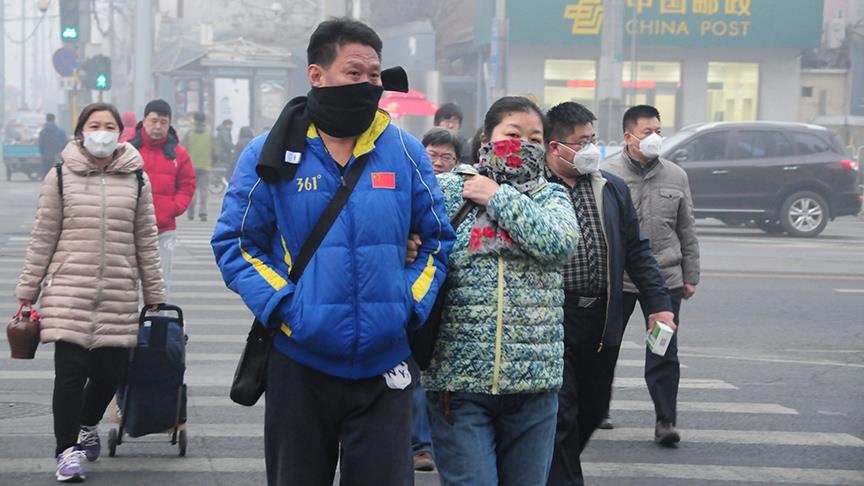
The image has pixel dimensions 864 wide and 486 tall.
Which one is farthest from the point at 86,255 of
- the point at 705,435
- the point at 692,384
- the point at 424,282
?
the point at 692,384

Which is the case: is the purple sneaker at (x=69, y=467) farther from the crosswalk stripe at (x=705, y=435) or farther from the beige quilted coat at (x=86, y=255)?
the crosswalk stripe at (x=705, y=435)

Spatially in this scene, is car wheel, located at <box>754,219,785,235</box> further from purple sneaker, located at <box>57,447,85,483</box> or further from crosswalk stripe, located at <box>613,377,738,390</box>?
purple sneaker, located at <box>57,447,85,483</box>

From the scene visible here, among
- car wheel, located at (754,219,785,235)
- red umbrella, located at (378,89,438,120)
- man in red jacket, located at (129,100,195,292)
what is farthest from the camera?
red umbrella, located at (378,89,438,120)

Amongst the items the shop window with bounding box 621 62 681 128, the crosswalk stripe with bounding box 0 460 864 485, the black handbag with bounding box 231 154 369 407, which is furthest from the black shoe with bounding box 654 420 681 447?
the shop window with bounding box 621 62 681 128

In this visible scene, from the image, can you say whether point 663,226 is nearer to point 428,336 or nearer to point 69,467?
point 69,467

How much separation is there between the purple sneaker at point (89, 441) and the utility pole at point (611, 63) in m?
23.4

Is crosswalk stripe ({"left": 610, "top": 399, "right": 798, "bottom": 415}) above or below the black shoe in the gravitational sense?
below

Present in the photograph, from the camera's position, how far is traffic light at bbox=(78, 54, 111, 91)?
27.0m

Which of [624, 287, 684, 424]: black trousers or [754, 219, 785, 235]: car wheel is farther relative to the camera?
[754, 219, 785, 235]: car wheel

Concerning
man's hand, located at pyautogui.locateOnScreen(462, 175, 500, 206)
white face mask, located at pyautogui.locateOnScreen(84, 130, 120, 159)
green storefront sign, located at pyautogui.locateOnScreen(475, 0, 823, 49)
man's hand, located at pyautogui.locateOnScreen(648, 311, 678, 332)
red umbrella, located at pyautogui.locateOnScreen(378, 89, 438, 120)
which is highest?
green storefront sign, located at pyautogui.locateOnScreen(475, 0, 823, 49)

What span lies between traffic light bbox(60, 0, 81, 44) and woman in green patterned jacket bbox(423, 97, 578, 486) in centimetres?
2399

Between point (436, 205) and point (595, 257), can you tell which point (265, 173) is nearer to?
point (436, 205)

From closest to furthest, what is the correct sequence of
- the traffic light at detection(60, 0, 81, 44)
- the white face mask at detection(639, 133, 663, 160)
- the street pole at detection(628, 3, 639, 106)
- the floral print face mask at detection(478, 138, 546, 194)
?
the floral print face mask at detection(478, 138, 546, 194) < the white face mask at detection(639, 133, 663, 160) < the traffic light at detection(60, 0, 81, 44) < the street pole at detection(628, 3, 639, 106)

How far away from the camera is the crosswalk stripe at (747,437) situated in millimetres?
7492
